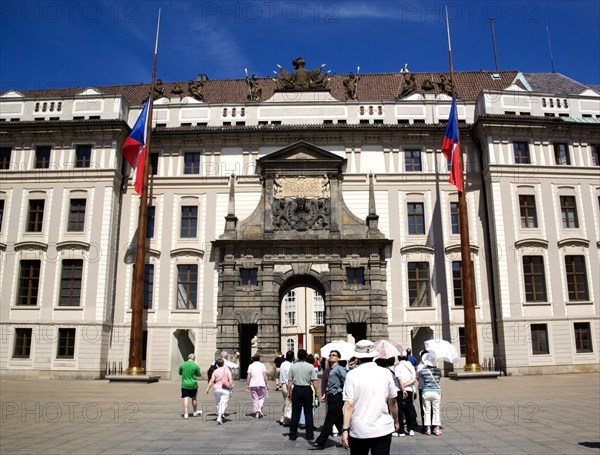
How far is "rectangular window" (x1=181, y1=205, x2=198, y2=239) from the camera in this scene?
1380 inches

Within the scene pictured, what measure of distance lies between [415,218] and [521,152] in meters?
8.13

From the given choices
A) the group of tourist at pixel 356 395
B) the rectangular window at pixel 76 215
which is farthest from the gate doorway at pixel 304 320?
the group of tourist at pixel 356 395

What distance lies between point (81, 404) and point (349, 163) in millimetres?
22395

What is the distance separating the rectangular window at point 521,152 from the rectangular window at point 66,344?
29.8 metres

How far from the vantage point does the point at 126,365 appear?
1282 inches

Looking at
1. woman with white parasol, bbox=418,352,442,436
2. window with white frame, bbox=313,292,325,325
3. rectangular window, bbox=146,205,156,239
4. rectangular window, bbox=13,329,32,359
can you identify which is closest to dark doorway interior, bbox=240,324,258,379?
rectangular window, bbox=146,205,156,239

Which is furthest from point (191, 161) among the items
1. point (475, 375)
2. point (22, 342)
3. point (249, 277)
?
point (475, 375)

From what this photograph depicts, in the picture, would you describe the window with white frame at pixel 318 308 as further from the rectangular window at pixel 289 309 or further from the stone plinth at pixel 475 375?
the stone plinth at pixel 475 375

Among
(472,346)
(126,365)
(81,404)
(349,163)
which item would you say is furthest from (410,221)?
(81,404)

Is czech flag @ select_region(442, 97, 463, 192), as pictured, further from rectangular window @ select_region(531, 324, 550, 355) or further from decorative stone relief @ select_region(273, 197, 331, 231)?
rectangular window @ select_region(531, 324, 550, 355)

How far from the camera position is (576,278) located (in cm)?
3350

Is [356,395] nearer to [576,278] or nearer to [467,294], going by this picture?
[467,294]

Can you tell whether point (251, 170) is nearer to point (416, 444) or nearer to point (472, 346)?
point (472, 346)

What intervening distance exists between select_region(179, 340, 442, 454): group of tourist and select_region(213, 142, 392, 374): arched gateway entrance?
15.4 meters
